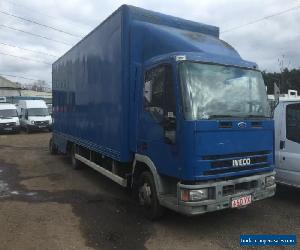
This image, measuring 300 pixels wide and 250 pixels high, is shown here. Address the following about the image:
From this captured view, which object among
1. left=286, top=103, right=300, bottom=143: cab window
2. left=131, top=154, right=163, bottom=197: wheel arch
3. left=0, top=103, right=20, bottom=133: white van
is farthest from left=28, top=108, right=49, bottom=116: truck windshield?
left=286, top=103, right=300, bottom=143: cab window

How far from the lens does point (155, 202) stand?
258 inches

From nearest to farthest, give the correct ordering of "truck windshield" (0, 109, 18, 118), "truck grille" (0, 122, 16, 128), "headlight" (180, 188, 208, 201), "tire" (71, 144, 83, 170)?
"headlight" (180, 188, 208, 201) → "tire" (71, 144, 83, 170) → "truck grille" (0, 122, 16, 128) → "truck windshield" (0, 109, 18, 118)

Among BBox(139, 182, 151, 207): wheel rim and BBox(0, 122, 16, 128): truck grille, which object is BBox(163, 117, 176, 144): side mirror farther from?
BBox(0, 122, 16, 128): truck grille

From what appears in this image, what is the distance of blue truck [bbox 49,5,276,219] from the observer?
5.76 m

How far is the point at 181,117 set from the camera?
224 inches

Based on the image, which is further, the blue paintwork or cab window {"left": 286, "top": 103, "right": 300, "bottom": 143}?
cab window {"left": 286, "top": 103, "right": 300, "bottom": 143}

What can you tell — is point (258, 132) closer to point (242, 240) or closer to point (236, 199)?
point (236, 199)

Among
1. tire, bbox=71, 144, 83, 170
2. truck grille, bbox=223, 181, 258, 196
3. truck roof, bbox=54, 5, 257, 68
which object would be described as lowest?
tire, bbox=71, 144, 83, 170

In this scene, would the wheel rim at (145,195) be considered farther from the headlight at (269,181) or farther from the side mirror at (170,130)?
the headlight at (269,181)

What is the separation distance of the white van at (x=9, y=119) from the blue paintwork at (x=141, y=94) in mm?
21463

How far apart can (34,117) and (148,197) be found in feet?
83.0

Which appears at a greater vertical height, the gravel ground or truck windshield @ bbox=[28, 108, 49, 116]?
truck windshield @ bbox=[28, 108, 49, 116]

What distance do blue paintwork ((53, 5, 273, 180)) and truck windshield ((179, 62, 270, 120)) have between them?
0.12 m

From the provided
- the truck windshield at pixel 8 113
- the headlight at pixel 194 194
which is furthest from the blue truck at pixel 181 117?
the truck windshield at pixel 8 113
